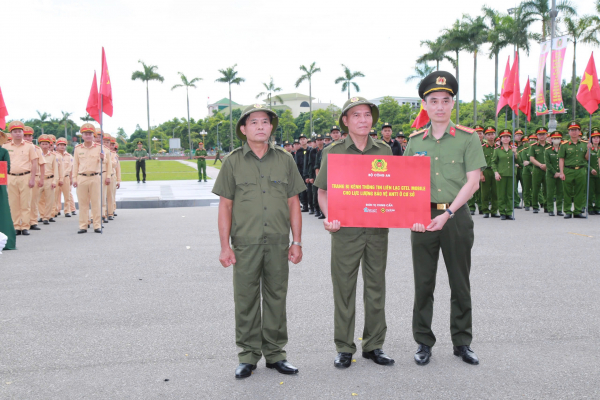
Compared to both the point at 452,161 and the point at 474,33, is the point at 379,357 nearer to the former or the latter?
the point at 452,161

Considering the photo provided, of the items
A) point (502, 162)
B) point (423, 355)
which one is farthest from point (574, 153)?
point (423, 355)

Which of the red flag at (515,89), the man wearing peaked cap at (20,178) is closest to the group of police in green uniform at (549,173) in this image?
the red flag at (515,89)

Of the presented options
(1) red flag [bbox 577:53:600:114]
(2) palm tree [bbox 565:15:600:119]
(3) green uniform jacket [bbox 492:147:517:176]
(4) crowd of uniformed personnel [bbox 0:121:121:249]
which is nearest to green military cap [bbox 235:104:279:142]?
(4) crowd of uniformed personnel [bbox 0:121:121:249]

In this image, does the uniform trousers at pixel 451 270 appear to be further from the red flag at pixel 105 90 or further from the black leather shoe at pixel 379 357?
the red flag at pixel 105 90

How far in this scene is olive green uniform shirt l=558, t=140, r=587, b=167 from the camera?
→ 39.8ft

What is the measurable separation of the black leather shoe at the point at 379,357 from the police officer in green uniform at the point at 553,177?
10429 millimetres

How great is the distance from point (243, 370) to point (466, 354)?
1.59m

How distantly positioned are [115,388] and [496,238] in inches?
293

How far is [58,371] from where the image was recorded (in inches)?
142

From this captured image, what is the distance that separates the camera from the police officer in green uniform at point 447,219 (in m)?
3.72

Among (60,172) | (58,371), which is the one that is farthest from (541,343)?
(60,172)

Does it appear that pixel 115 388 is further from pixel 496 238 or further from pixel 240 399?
pixel 496 238

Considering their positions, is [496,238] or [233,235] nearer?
[233,235]

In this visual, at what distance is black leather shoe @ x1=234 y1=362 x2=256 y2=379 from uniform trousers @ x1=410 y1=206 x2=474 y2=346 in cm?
125
